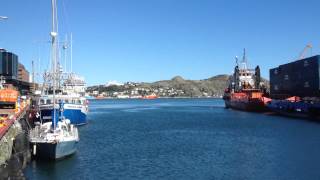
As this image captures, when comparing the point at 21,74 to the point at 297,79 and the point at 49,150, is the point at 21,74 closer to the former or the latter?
the point at 297,79

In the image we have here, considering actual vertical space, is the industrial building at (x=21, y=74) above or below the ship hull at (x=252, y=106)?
above

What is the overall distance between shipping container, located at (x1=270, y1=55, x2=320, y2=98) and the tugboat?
14.2 feet

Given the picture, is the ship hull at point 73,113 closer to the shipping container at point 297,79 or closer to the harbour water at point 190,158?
the harbour water at point 190,158

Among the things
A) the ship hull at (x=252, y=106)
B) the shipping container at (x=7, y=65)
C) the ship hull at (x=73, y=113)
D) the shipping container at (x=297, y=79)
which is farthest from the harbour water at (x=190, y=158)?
the shipping container at (x=7, y=65)

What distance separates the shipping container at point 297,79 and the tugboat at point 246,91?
4328 mm

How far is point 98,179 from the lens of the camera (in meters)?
30.5

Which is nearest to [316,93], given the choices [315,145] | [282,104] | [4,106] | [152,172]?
[282,104]

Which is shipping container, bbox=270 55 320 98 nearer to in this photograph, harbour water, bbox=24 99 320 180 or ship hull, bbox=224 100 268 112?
ship hull, bbox=224 100 268 112

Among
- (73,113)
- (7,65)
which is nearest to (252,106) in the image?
(73,113)

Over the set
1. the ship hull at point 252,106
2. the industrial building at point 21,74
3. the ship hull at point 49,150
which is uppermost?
the industrial building at point 21,74

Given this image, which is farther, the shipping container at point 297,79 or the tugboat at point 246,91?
the tugboat at point 246,91

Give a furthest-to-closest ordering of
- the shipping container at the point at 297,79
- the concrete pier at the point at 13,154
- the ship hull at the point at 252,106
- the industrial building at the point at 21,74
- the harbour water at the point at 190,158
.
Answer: the industrial building at the point at 21,74, the ship hull at the point at 252,106, the shipping container at the point at 297,79, the harbour water at the point at 190,158, the concrete pier at the point at 13,154

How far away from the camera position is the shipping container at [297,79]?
8731 centimetres

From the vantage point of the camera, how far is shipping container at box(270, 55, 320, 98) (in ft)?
286
